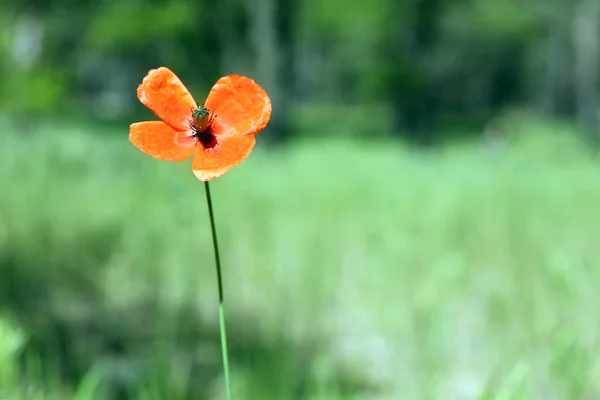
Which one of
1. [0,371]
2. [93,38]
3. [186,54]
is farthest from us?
[186,54]

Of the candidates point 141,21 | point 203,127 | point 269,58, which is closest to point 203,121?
point 203,127

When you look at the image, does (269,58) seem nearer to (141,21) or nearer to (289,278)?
(141,21)

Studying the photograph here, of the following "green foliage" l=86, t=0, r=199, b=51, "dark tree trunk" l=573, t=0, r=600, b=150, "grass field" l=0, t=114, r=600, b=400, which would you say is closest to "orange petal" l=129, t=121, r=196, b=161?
"grass field" l=0, t=114, r=600, b=400

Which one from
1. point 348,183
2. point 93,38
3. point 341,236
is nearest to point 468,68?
point 93,38

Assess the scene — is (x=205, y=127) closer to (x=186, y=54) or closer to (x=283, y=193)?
(x=283, y=193)

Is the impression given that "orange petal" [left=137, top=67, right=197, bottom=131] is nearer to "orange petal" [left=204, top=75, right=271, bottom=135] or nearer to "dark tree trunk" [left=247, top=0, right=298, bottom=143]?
"orange petal" [left=204, top=75, right=271, bottom=135]

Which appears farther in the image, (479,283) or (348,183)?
(348,183)
